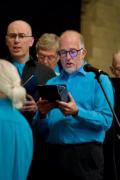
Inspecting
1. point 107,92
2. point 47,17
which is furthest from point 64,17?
point 107,92

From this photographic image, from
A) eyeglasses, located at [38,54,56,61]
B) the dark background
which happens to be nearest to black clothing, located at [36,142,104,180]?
eyeglasses, located at [38,54,56,61]

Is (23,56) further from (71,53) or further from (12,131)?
(12,131)

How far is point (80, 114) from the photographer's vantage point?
3.39m

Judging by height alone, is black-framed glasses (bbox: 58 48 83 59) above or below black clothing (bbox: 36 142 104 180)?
above

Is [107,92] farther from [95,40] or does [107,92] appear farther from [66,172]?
[95,40]

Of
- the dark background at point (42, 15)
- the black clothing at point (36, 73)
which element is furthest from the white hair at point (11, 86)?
the dark background at point (42, 15)

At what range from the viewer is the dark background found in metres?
6.57

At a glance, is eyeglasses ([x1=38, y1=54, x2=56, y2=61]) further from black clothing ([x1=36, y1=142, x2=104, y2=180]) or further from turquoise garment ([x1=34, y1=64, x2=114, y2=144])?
black clothing ([x1=36, y1=142, x2=104, y2=180])

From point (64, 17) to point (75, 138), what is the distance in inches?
148

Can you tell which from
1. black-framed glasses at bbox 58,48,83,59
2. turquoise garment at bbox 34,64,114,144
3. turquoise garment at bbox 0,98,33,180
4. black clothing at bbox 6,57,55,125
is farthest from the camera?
black clothing at bbox 6,57,55,125

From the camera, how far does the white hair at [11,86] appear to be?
2777 millimetres

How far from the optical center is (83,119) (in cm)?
341

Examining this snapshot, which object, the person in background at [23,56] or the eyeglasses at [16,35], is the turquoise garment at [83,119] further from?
the eyeglasses at [16,35]

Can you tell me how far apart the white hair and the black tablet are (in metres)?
0.41
